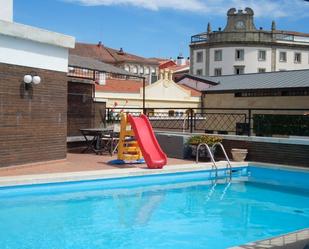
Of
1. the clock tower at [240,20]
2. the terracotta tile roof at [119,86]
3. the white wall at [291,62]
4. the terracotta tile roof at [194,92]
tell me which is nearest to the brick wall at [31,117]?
the terracotta tile roof at [119,86]

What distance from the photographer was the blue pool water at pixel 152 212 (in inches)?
259

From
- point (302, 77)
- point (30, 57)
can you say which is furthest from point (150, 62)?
point (30, 57)

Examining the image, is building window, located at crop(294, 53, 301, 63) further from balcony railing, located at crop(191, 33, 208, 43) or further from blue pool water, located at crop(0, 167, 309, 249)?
blue pool water, located at crop(0, 167, 309, 249)

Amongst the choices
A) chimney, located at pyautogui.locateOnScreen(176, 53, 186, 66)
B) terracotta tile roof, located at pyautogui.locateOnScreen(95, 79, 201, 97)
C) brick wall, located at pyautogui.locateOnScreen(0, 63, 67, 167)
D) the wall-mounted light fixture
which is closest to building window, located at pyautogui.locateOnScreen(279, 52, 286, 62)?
chimney, located at pyautogui.locateOnScreen(176, 53, 186, 66)

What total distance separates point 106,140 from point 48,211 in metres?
7.15

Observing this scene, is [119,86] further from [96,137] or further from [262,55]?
[262,55]

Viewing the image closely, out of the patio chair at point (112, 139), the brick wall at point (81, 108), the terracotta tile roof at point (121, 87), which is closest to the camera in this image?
the patio chair at point (112, 139)

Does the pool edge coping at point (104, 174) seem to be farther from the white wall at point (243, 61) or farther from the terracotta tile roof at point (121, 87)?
the white wall at point (243, 61)

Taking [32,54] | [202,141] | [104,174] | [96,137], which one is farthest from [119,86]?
[104,174]

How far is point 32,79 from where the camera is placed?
10422 millimetres

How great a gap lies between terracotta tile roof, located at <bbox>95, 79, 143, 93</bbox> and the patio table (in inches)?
818

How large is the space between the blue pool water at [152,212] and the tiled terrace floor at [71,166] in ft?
3.14

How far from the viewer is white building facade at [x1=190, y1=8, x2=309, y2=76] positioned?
62312 millimetres

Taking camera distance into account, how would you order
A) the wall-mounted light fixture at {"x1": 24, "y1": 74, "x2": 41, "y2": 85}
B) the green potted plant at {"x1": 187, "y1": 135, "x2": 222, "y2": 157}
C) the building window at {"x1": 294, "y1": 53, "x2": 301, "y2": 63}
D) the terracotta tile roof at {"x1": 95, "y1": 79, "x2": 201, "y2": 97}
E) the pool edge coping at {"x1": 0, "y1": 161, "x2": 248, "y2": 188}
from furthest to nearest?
the building window at {"x1": 294, "y1": 53, "x2": 301, "y2": 63}, the terracotta tile roof at {"x1": 95, "y1": 79, "x2": 201, "y2": 97}, the green potted plant at {"x1": 187, "y1": 135, "x2": 222, "y2": 157}, the wall-mounted light fixture at {"x1": 24, "y1": 74, "x2": 41, "y2": 85}, the pool edge coping at {"x1": 0, "y1": 161, "x2": 248, "y2": 188}
